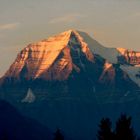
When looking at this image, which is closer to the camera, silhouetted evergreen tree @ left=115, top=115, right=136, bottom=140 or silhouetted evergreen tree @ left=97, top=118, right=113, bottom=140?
silhouetted evergreen tree @ left=115, top=115, right=136, bottom=140

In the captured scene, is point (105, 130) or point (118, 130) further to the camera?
point (105, 130)

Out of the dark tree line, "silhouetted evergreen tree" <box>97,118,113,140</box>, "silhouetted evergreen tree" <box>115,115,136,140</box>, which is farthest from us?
"silhouetted evergreen tree" <box>97,118,113,140</box>

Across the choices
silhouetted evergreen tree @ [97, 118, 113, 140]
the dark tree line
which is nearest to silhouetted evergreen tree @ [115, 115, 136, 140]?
the dark tree line

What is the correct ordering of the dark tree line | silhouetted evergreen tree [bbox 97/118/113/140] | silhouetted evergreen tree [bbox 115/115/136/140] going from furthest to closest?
silhouetted evergreen tree [bbox 97/118/113/140], the dark tree line, silhouetted evergreen tree [bbox 115/115/136/140]

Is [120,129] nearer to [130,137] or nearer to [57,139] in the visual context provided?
[130,137]

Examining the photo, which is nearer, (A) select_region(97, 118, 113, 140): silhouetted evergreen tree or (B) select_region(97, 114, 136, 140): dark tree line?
(B) select_region(97, 114, 136, 140): dark tree line

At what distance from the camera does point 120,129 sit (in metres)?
95.6

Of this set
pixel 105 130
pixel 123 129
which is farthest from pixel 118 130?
pixel 105 130

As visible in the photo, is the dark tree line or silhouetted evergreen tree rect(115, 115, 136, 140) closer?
silhouetted evergreen tree rect(115, 115, 136, 140)

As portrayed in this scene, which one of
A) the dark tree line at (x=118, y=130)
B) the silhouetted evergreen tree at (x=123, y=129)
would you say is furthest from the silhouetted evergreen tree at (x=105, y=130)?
the silhouetted evergreen tree at (x=123, y=129)

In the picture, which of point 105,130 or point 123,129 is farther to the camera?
point 105,130

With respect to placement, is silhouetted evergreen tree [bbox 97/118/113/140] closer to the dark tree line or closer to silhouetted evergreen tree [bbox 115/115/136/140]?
the dark tree line

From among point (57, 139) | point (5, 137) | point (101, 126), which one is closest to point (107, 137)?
point (101, 126)

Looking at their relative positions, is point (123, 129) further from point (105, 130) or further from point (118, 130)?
point (105, 130)
